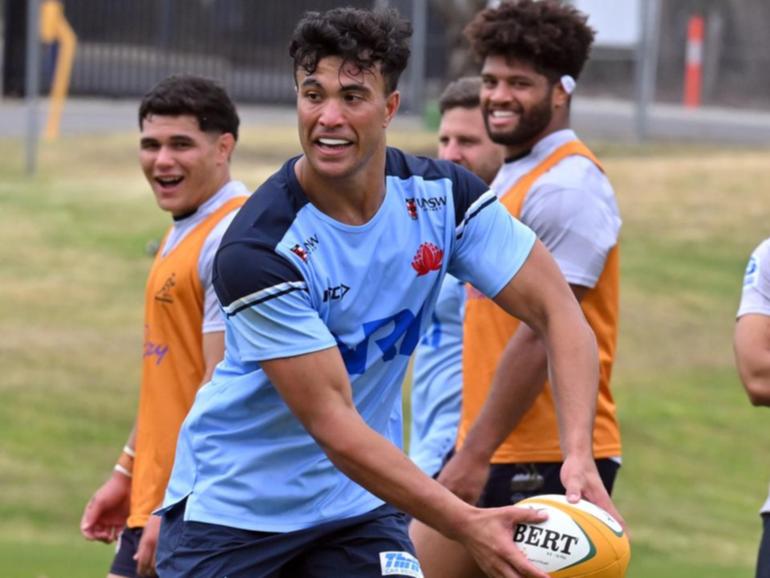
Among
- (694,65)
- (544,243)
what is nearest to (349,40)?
(544,243)

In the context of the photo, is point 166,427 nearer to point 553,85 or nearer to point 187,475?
point 187,475

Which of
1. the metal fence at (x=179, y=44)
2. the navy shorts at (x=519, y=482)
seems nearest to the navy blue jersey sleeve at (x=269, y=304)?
the navy shorts at (x=519, y=482)

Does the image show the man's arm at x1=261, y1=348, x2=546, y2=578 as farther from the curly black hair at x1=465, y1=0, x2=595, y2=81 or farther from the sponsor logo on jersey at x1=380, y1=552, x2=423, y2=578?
the curly black hair at x1=465, y1=0, x2=595, y2=81

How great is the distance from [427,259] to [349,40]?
2.15 ft

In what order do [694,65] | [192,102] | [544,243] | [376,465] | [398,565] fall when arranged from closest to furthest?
[376,465] → [398,565] → [544,243] → [192,102] → [694,65]

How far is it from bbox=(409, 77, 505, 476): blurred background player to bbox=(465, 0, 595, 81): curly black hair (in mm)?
760

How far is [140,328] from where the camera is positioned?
18344 millimetres

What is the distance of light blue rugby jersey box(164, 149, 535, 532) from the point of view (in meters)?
4.54

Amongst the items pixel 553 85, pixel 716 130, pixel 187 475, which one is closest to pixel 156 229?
pixel 716 130

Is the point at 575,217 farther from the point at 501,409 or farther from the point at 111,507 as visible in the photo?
the point at 111,507

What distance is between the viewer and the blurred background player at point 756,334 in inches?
226

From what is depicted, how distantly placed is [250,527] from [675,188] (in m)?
18.7

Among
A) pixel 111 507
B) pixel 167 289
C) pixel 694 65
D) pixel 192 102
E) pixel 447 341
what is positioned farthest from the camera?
pixel 694 65

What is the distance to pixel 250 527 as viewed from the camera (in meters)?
4.86
